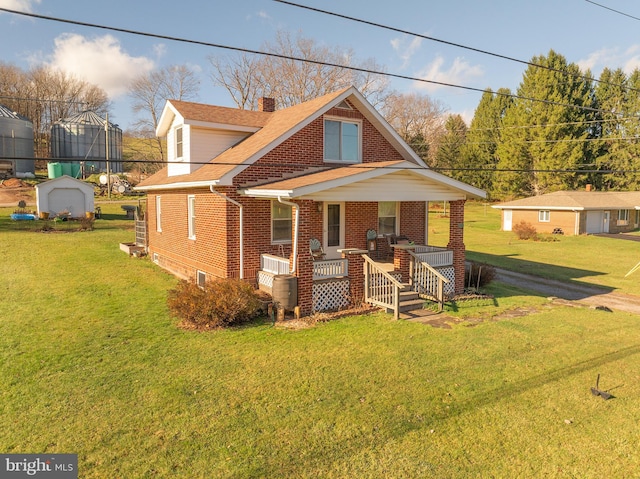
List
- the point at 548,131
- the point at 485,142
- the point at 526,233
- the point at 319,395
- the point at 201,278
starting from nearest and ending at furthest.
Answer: the point at 319,395 → the point at 201,278 → the point at 526,233 → the point at 548,131 → the point at 485,142

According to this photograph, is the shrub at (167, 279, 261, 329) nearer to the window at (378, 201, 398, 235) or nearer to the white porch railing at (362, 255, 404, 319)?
the white porch railing at (362, 255, 404, 319)

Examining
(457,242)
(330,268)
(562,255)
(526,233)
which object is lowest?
(562,255)

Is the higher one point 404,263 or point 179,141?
point 179,141

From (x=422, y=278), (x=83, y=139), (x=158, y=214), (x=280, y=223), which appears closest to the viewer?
(x=422, y=278)

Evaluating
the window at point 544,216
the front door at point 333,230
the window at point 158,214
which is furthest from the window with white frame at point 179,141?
the window at point 544,216

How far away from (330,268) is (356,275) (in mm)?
956

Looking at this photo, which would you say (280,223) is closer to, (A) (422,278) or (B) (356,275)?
(B) (356,275)

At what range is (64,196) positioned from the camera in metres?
33.2

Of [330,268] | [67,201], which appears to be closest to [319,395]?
[330,268]

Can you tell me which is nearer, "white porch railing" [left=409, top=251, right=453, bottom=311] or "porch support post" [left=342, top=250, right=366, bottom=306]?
"porch support post" [left=342, top=250, right=366, bottom=306]

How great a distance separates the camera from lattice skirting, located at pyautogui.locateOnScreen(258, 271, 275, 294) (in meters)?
12.9

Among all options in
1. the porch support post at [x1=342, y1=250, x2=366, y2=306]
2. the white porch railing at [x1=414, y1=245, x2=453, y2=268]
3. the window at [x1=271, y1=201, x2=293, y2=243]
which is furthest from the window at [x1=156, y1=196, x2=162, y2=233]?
the white porch railing at [x1=414, y1=245, x2=453, y2=268]

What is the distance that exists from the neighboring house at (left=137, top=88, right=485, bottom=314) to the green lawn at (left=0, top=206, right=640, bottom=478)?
202 centimetres

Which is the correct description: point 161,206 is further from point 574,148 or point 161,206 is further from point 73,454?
point 574,148
